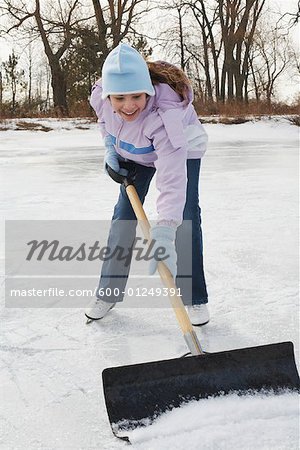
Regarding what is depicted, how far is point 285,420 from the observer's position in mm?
1542

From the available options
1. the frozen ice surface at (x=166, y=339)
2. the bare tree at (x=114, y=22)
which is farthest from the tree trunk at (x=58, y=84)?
the frozen ice surface at (x=166, y=339)

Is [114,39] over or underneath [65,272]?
over

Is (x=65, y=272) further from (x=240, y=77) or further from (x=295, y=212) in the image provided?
(x=240, y=77)

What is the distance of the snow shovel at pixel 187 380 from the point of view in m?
1.56

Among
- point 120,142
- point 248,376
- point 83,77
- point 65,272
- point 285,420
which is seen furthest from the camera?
point 83,77

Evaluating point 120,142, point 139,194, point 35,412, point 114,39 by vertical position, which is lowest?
point 35,412

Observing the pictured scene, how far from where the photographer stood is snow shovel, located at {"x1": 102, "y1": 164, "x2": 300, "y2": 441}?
1.56 meters

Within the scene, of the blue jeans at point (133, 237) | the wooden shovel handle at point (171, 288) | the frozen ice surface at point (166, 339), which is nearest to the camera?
the frozen ice surface at point (166, 339)

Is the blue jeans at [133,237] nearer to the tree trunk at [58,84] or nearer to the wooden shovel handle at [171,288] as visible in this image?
the wooden shovel handle at [171,288]

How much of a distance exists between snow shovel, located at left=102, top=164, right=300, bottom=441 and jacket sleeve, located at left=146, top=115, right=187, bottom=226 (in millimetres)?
459

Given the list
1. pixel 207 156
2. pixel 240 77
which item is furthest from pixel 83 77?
pixel 207 156

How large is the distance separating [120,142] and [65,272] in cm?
101

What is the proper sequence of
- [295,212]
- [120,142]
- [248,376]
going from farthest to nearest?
[295,212] < [120,142] < [248,376]

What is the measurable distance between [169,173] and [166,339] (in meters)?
0.61
